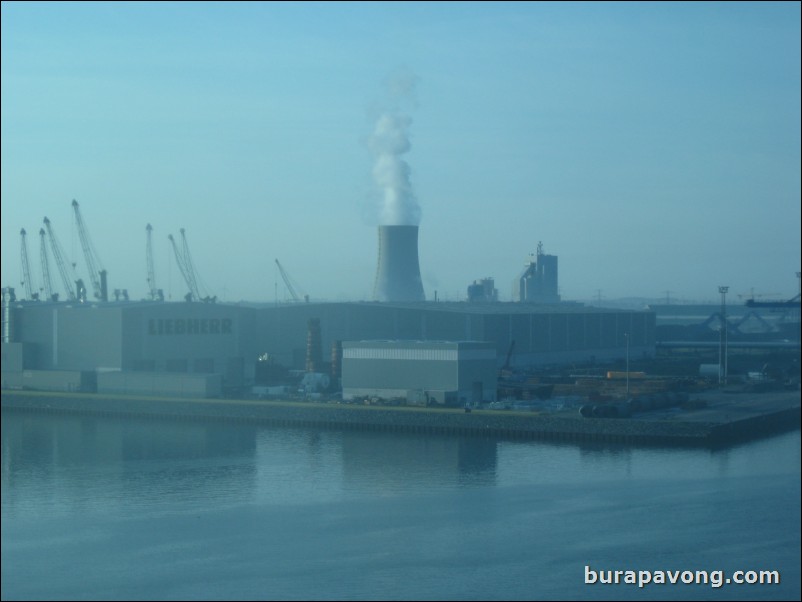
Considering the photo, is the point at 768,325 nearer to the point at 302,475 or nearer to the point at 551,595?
the point at 302,475

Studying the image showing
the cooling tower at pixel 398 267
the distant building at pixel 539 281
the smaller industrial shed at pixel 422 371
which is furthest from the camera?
the distant building at pixel 539 281

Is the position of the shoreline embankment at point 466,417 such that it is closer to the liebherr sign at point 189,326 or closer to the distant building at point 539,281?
the liebherr sign at point 189,326

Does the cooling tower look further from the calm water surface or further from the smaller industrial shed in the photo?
the calm water surface

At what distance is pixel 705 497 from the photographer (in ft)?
15.9

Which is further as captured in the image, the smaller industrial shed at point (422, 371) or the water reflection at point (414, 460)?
the smaller industrial shed at point (422, 371)

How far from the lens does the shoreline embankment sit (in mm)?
6781

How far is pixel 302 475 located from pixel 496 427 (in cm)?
202

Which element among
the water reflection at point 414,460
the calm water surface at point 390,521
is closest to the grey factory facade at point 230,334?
the water reflection at point 414,460

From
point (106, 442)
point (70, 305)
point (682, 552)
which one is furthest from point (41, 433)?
point (682, 552)

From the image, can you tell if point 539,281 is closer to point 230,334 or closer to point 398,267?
point 398,267

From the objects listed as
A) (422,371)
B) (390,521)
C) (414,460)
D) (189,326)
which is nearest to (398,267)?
(189,326)

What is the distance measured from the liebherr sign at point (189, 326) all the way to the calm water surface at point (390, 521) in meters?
2.72

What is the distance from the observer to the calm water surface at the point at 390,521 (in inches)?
146

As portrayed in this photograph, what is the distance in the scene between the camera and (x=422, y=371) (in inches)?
332
